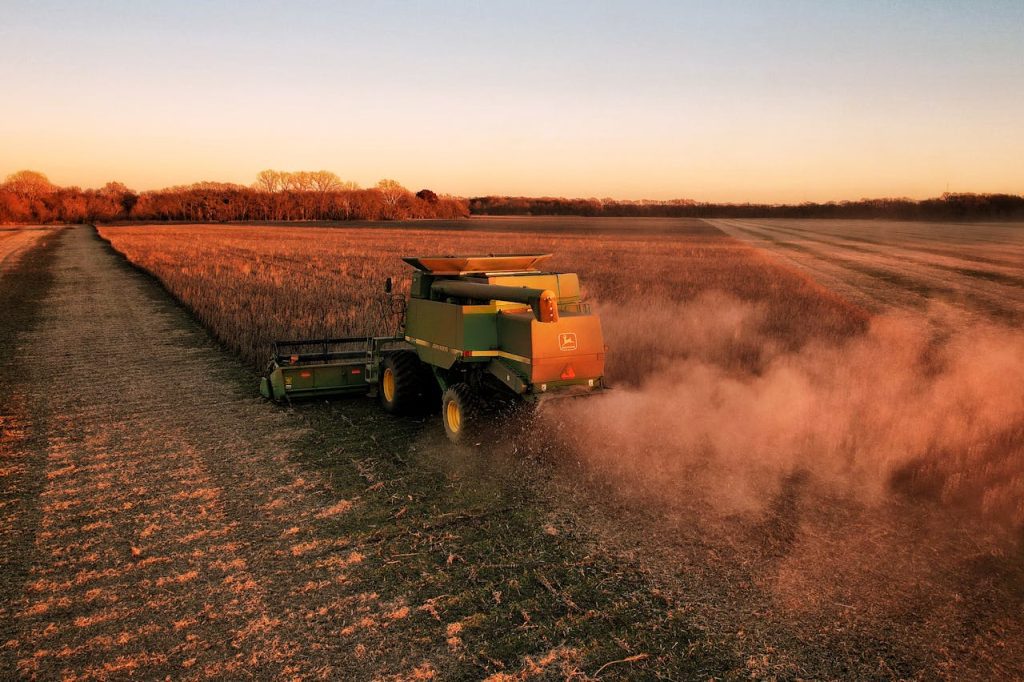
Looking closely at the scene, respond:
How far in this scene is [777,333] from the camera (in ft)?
44.8

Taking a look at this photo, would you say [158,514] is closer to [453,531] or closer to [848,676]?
[453,531]

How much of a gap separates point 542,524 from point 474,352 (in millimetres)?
2176

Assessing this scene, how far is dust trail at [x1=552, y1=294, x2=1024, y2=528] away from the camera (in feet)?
21.2

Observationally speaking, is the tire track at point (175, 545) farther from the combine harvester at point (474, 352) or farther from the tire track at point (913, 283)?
the tire track at point (913, 283)

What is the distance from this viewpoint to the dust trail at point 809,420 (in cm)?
646

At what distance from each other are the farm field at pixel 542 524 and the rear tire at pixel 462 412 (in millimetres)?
272

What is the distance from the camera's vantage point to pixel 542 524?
5637 millimetres

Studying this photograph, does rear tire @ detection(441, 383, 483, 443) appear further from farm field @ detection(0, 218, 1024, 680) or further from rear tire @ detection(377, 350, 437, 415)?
rear tire @ detection(377, 350, 437, 415)

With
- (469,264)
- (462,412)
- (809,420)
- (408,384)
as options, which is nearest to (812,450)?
(809,420)

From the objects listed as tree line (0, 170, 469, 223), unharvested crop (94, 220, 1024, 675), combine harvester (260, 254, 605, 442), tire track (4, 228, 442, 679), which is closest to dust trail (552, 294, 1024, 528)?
unharvested crop (94, 220, 1024, 675)

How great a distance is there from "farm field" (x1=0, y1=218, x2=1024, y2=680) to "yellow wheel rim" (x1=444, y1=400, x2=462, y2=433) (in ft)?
1.06

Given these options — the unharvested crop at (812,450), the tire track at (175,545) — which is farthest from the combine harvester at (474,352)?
the tire track at (175,545)

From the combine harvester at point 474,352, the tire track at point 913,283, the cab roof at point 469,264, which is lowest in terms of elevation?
the tire track at point 913,283

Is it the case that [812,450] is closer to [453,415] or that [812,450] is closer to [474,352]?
[474,352]
